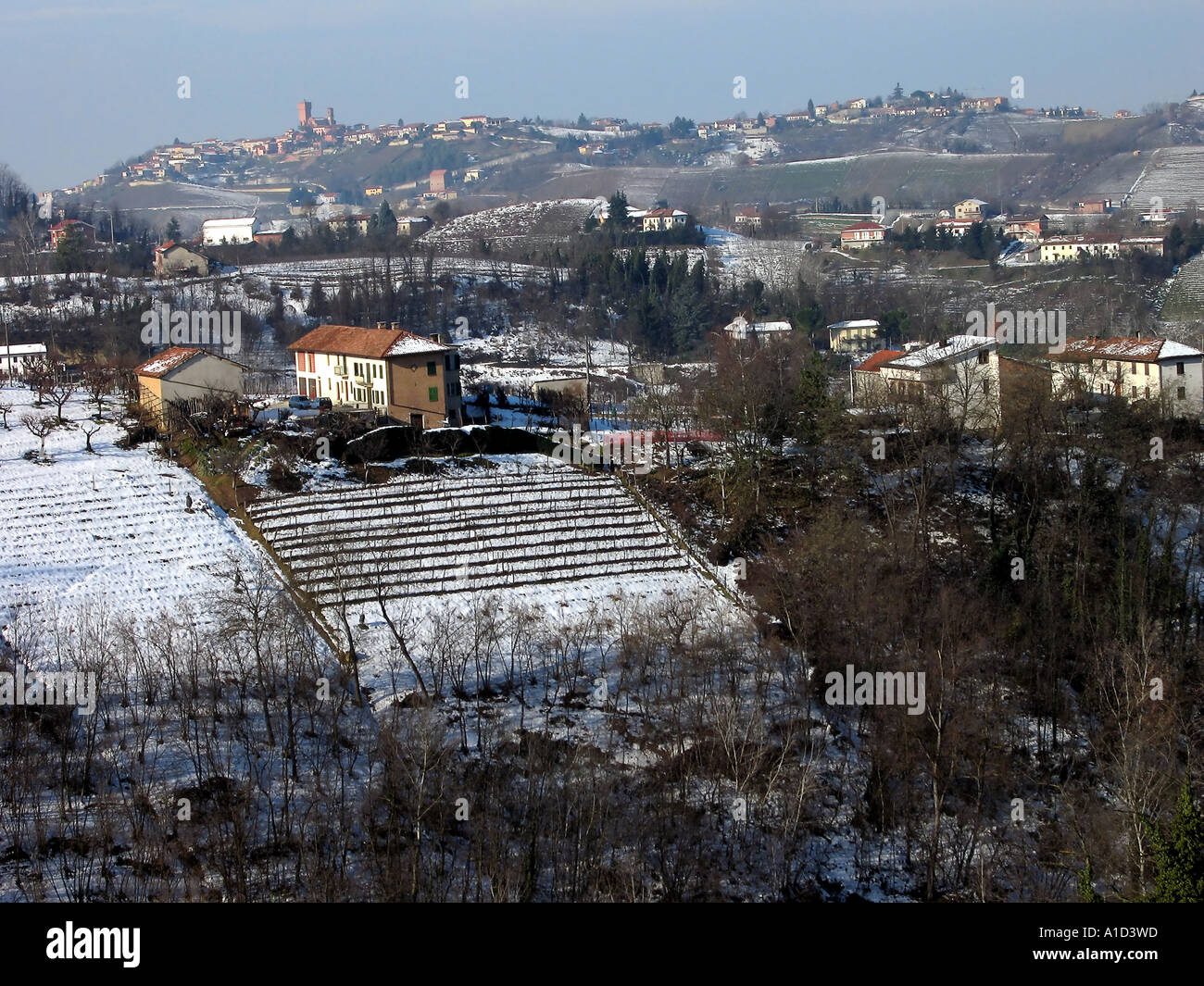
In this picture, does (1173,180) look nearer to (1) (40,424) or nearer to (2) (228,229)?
(2) (228,229)

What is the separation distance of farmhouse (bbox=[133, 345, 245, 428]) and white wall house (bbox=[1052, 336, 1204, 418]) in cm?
1772

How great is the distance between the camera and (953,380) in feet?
82.2

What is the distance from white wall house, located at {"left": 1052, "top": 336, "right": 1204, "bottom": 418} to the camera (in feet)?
87.6

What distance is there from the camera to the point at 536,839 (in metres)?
10.5

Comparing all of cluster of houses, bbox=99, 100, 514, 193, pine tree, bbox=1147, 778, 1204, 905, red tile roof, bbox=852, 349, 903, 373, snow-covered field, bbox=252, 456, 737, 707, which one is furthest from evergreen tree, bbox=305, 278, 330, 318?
cluster of houses, bbox=99, 100, 514, 193

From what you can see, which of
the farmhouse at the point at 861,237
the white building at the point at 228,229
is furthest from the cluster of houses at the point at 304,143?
the farmhouse at the point at 861,237

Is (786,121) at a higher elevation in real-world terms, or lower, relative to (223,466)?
higher

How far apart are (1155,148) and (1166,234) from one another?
56.2 m

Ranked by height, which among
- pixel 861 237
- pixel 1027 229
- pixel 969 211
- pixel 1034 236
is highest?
pixel 969 211

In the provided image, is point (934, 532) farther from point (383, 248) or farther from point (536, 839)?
point (383, 248)

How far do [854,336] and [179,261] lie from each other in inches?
1225

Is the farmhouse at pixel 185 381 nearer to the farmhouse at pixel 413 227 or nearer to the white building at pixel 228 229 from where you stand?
the farmhouse at pixel 413 227

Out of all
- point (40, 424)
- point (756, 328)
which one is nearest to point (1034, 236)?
point (756, 328)
